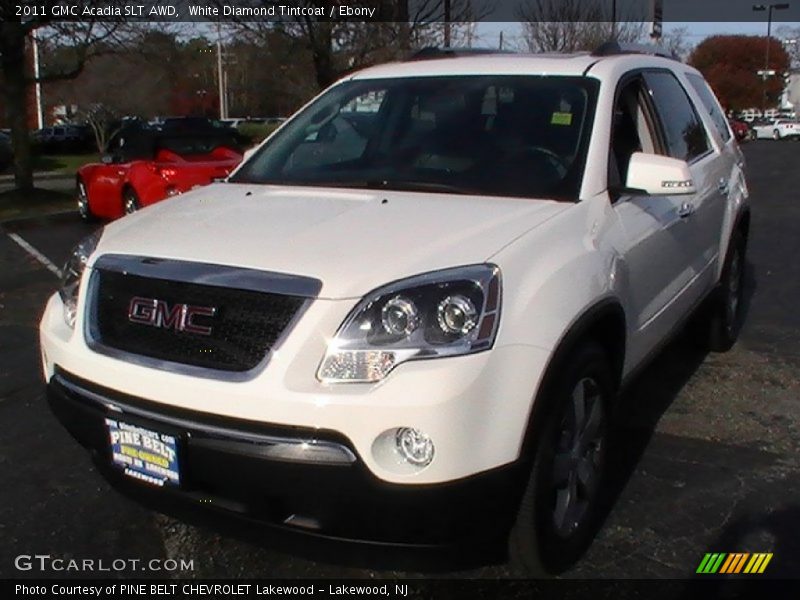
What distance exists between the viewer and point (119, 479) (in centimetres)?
299

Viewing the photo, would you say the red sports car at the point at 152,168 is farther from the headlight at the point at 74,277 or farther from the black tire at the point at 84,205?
the headlight at the point at 74,277

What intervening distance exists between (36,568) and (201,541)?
0.58 meters

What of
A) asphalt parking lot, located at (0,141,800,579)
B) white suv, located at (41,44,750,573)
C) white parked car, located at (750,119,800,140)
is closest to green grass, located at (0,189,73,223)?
asphalt parking lot, located at (0,141,800,579)

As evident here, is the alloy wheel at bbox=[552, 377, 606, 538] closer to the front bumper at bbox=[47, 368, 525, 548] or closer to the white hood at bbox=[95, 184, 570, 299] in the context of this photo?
the front bumper at bbox=[47, 368, 525, 548]

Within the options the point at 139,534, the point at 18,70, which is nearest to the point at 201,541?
the point at 139,534

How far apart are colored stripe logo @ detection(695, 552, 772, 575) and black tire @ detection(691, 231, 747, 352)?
216 cm

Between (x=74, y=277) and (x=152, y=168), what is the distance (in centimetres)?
787

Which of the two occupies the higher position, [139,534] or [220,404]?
[220,404]

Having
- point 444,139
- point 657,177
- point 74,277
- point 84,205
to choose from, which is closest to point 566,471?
point 657,177

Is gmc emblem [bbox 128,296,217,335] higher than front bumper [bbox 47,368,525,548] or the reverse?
higher

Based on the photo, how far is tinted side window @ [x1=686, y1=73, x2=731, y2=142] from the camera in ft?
17.7

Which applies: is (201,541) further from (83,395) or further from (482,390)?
(482,390)

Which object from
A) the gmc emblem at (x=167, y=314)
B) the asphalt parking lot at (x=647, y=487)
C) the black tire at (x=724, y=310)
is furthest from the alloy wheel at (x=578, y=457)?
the black tire at (x=724, y=310)

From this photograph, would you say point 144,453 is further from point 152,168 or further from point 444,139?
point 152,168
